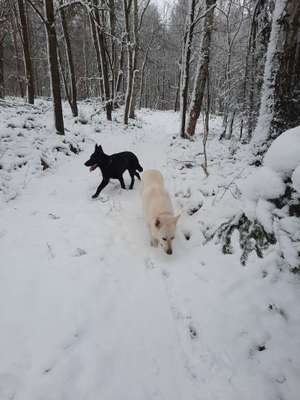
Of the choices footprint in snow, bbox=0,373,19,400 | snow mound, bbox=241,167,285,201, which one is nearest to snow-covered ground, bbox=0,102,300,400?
footprint in snow, bbox=0,373,19,400

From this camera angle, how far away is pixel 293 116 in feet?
11.7

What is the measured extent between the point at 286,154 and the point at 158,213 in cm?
252

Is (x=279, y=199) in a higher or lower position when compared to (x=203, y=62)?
lower

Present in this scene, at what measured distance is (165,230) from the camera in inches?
151

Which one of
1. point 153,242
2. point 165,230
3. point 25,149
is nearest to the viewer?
point 165,230

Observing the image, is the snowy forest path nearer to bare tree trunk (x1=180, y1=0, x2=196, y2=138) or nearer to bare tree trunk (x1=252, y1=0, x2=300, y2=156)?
bare tree trunk (x1=252, y1=0, x2=300, y2=156)

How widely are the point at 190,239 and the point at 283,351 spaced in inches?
89.5

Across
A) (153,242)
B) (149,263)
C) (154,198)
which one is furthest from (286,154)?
(154,198)

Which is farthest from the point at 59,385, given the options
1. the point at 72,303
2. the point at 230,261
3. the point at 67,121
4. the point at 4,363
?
the point at 67,121

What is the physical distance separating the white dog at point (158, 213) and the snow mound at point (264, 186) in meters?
1.58

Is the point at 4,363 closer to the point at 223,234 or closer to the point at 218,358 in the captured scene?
the point at 218,358

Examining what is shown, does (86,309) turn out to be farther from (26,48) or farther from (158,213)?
(26,48)

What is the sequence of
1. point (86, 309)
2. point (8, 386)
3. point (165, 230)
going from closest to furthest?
1. point (8, 386)
2. point (86, 309)
3. point (165, 230)

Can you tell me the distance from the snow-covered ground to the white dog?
0.84ft
